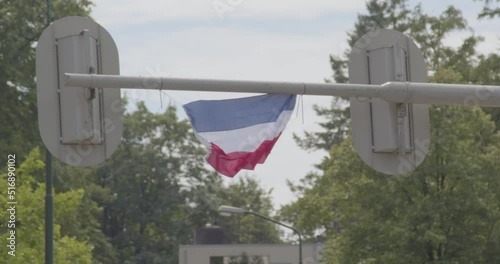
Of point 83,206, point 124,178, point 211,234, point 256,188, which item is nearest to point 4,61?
point 83,206

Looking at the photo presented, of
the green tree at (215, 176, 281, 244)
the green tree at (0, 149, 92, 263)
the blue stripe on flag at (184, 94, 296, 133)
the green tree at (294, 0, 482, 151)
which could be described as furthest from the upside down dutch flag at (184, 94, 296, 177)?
the green tree at (215, 176, 281, 244)

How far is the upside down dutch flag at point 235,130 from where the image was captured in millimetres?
9414

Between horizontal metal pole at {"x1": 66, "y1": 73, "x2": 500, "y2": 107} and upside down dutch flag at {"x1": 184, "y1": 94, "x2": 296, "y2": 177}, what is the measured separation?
0.78 meters

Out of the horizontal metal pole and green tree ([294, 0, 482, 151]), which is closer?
the horizontal metal pole

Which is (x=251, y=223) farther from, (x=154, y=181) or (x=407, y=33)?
(x=407, y=33)

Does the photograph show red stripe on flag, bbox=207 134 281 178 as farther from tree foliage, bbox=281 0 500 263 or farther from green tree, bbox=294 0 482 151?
green tree, bbox=294 0 482 151

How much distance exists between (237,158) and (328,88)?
1.24 meters

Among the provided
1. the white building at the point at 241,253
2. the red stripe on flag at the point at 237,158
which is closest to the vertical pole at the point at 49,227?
the red stripe on flag at the point at 237,158

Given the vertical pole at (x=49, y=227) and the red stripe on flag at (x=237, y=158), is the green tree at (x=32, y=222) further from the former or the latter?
the red stripe on flag at (x=237, y=158)

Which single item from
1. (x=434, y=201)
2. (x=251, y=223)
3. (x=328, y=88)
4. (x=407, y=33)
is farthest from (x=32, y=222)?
(x=251, y=223)

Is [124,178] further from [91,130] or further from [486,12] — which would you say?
[91,130]

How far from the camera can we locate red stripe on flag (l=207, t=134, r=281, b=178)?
946 cm

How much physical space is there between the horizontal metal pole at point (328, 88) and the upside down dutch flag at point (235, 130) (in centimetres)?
78

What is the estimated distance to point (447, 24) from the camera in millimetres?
56281
